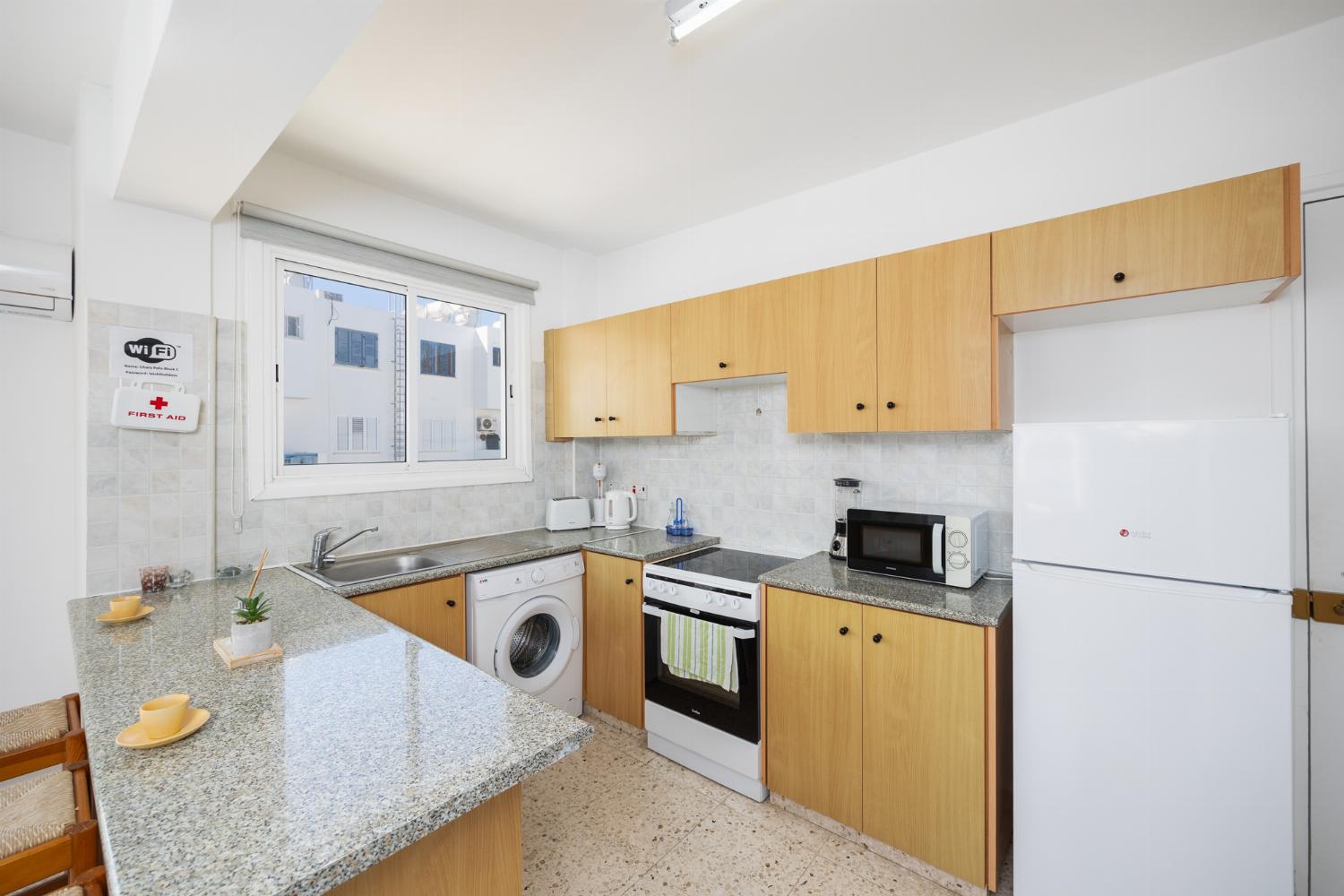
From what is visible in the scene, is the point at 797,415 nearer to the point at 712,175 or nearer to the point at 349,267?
the point at 712,175

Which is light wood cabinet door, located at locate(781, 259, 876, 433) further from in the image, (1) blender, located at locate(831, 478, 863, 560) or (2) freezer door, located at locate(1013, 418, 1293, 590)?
(2) freezer door, located at locate(1013, 418, 1293, 590)

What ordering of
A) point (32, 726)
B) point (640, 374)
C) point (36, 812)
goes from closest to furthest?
point (36, 812) → point (32, 726) → point (640, 374)

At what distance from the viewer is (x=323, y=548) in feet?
8.08

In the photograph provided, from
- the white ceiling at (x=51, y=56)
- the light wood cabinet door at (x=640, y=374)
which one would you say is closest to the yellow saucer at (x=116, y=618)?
the white ceiling at (x=51, y=56)

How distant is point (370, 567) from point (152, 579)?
78 cm

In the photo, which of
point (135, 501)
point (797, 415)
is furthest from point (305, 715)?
point (797, 415)

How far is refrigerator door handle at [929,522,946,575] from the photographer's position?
6.68 feet

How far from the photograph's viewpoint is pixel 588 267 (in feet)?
12.4

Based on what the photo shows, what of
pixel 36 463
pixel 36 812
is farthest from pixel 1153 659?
pixel 36 463

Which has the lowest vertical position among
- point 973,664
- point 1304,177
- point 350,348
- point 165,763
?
point 973,664

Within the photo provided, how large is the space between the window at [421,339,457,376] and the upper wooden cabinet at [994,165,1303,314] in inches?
107

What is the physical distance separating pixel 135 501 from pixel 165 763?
158cm

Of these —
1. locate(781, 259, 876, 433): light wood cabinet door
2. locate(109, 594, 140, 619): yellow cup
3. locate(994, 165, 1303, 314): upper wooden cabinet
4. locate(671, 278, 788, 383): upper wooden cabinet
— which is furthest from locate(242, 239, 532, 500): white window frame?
locate(994, 165, 1303, 314): upper wooden cabinet

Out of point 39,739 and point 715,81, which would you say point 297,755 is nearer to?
point 39,739
